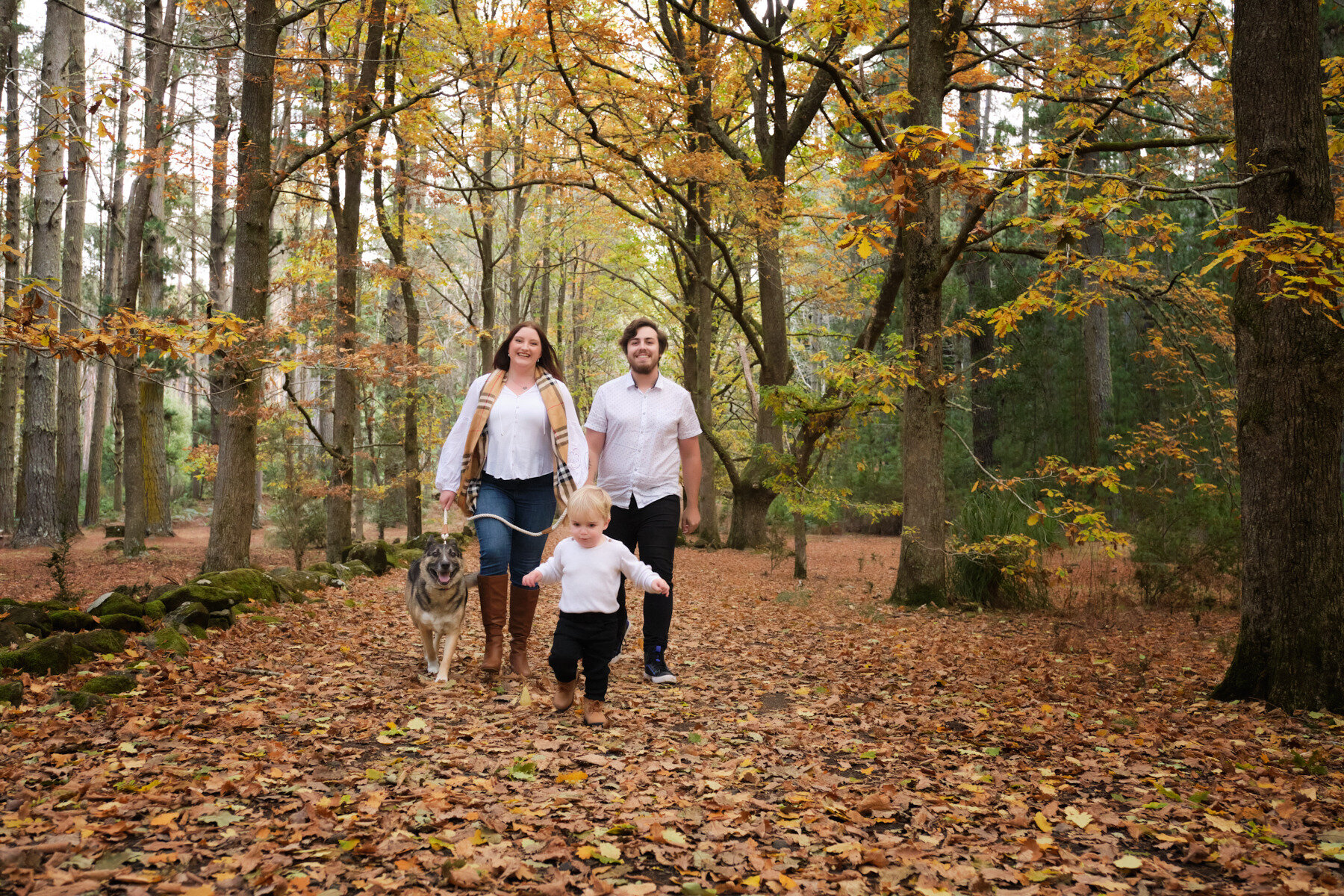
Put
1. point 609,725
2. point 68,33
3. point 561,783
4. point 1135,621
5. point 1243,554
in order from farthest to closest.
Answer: point 68,33
point 1135,621
point 1243,554
point 609,725
point 561,783

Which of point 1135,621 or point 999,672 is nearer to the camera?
point 999,672

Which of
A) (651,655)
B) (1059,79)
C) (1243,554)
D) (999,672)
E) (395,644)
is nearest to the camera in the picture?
(1243,554)

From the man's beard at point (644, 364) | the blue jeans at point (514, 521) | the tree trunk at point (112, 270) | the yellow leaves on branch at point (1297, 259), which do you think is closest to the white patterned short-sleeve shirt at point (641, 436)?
the man's beard at point (644, 364)

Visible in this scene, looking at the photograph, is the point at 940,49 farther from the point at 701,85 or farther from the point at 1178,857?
the point at 1178,857

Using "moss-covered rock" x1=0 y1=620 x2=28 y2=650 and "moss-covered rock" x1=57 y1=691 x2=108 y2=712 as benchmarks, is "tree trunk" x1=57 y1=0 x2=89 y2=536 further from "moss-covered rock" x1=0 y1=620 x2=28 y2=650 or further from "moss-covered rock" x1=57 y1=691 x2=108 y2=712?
"moss-covered rock" x1=57 y1=691 x2=108 y2=712

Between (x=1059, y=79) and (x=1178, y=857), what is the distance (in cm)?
972

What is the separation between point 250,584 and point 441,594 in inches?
129

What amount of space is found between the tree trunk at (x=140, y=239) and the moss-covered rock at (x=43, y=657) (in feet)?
28.1

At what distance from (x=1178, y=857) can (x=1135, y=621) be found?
229 inches

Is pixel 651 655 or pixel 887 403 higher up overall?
pixel 887 403

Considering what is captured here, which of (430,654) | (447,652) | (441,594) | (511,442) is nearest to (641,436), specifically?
(511,442)

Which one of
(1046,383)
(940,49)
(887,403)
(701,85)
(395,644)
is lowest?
(395,644)

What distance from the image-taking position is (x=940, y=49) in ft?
28.0

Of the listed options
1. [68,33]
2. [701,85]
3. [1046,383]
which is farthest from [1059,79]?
[68,33]
